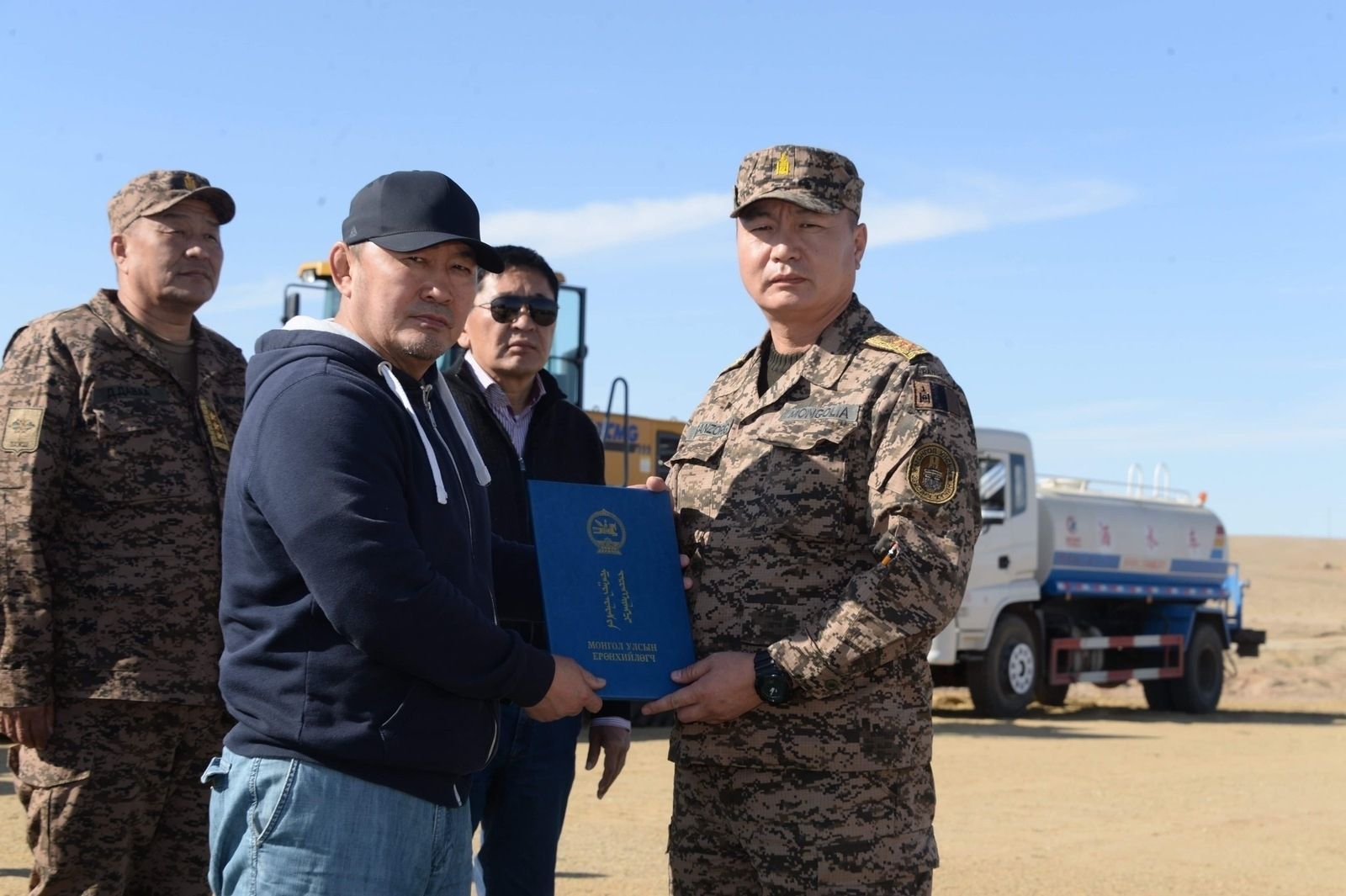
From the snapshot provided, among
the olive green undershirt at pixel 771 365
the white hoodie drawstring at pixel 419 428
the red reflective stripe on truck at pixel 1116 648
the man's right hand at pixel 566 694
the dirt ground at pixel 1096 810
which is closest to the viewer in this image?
the white hoodie drawstring at pixel 419 428

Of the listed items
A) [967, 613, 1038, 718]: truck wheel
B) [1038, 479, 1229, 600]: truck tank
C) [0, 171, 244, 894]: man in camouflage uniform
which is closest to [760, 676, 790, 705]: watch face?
[0, 171, 244, 894]: man in camouflage uniform

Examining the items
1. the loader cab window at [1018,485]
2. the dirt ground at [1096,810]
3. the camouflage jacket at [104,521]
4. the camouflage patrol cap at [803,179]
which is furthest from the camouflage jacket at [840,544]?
the loader cab window at [1018,485]

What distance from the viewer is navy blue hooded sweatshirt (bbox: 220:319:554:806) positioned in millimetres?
2549

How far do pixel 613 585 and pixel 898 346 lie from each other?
0.81m

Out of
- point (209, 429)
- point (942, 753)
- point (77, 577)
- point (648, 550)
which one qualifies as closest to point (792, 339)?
point (648, 550)

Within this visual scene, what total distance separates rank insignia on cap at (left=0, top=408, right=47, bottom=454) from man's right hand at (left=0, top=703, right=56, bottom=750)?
66cm

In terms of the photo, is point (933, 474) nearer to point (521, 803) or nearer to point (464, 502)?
point (464, 502)

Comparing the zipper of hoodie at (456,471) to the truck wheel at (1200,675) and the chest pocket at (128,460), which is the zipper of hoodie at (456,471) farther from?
the truck wheel at (1200,675)

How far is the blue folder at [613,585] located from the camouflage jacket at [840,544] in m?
0.09

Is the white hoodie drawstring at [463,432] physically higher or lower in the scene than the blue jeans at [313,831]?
higher

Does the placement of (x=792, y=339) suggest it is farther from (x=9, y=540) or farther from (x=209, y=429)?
(x=9, y=540)

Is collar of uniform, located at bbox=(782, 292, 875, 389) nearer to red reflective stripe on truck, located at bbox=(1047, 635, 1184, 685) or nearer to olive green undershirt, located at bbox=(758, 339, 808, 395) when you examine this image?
olive green undershirt, located at bbox=(758, 339, 808, 395)

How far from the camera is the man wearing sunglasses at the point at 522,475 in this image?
387 cm

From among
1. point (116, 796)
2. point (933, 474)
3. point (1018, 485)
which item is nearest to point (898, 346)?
point (933, 474)
